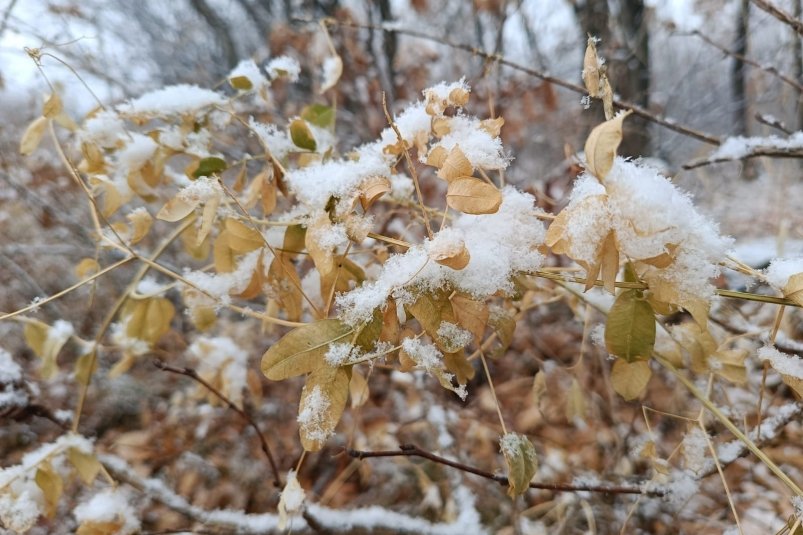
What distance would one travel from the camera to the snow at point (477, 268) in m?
0.41

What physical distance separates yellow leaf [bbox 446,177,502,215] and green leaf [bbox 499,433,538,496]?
220 millimetres

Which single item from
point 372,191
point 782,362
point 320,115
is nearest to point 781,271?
point 782,362

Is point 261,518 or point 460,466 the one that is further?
point 261,518

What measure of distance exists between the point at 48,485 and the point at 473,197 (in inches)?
25.0

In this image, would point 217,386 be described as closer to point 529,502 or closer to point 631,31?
point 529,502

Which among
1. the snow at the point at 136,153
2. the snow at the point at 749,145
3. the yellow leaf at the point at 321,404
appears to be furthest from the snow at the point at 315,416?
the snow at the point at 749,145

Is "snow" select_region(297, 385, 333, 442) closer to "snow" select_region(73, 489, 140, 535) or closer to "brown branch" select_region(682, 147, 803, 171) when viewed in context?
"snow" select_region(73, 489, 140, 535)

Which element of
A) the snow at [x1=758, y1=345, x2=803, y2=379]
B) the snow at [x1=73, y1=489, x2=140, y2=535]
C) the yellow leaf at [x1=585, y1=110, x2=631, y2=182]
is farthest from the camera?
the snow at [x1=73, y1=489, x2=140, y2=535]

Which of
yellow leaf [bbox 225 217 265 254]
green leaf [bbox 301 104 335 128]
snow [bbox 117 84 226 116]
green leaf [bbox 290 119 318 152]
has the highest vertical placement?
green leaf [bbox 301 104 335 128]

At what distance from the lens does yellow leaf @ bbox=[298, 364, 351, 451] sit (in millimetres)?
393

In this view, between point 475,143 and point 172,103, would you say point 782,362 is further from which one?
point 172,103

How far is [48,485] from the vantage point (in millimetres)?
621

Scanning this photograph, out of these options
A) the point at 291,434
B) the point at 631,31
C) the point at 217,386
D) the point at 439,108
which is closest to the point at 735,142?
the point at 439,108

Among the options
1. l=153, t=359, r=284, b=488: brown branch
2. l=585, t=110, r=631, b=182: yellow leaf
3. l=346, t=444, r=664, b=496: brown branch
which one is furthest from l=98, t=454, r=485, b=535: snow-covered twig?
l=585, t=110, r=631, b=182: yellow leaf
